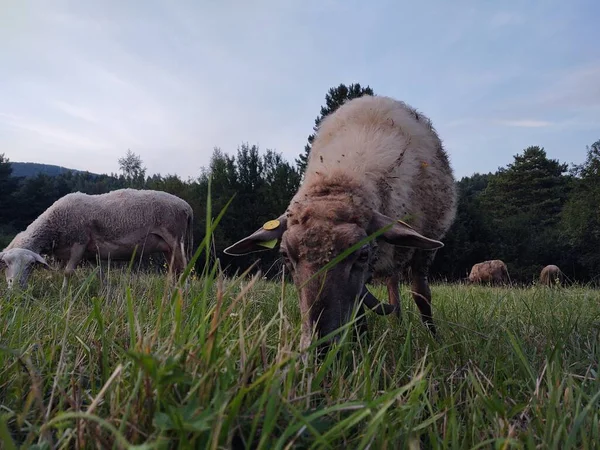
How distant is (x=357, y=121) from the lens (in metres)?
4.87

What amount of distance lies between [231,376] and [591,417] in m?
1.29

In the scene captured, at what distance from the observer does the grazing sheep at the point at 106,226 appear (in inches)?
425

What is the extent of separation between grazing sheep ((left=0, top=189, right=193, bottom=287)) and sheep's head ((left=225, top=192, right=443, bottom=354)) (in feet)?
24.7

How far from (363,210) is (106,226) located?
9814 millimetres

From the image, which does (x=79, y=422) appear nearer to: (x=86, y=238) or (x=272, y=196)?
(x=86, y=238)

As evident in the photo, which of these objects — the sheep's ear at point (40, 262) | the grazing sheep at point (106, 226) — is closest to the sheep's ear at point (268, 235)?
the sheep's ear at point (40, 262)

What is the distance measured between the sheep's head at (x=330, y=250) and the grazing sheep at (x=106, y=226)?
753cm

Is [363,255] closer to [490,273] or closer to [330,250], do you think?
[330,250]

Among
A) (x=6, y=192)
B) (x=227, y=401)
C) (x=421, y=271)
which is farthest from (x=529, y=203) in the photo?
(x=227, y=401)

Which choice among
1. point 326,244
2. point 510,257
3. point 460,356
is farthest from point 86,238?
point 510,257

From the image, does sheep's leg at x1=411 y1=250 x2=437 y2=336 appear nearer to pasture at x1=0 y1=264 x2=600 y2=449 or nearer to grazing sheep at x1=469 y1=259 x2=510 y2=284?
pasture at x1=0 y1=264 x2=600 y2=449

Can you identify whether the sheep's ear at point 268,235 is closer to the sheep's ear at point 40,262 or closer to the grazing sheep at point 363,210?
the grazing sheep at point 363,210

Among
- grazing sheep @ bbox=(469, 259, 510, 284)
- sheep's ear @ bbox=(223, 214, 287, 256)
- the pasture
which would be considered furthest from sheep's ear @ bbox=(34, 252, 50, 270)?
grazing sheep @ bbox=(469, 259, 510, 284)

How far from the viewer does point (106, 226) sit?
11.5 meters
